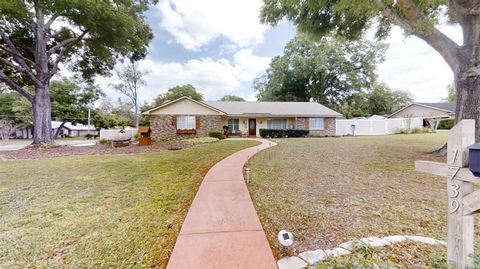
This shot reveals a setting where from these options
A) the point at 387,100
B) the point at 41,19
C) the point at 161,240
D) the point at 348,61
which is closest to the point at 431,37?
the point at 161,240

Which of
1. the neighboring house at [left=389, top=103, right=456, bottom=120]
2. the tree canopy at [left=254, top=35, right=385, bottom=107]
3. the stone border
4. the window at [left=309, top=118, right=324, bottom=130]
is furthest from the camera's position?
the tree canopy at [left=254, top=35, right=385, bottom=107]

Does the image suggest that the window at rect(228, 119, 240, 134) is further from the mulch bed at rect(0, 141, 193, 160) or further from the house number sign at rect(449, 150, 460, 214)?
the house number sign at rect(449, 150, 460, 214)

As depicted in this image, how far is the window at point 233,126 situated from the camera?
22891 mm

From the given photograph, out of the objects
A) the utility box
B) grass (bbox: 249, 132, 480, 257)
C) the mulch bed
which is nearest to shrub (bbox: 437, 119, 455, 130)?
grass (bbox: 249, 132, 480, 257)

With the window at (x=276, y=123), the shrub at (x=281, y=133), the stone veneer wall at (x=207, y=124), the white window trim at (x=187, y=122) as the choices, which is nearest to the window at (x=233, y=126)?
the shrub at (x=281, y=133)

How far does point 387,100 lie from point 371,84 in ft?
23.2

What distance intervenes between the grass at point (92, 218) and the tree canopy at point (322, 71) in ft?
102

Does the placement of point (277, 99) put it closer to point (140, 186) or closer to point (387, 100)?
point (387, 100)

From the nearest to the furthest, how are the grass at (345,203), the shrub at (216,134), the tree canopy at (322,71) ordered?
the grass at (345,203) < the shrub at (216,134) < the tree canopy at (322,71)

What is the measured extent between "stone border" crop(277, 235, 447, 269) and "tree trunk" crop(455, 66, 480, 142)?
26.2 feet

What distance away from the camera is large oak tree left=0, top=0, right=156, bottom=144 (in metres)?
13.1

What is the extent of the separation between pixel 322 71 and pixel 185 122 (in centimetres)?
2437

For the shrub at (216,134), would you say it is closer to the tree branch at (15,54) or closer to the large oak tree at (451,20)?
Result: the large oak tree at (451,20)

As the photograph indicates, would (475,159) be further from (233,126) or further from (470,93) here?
(233,126)
